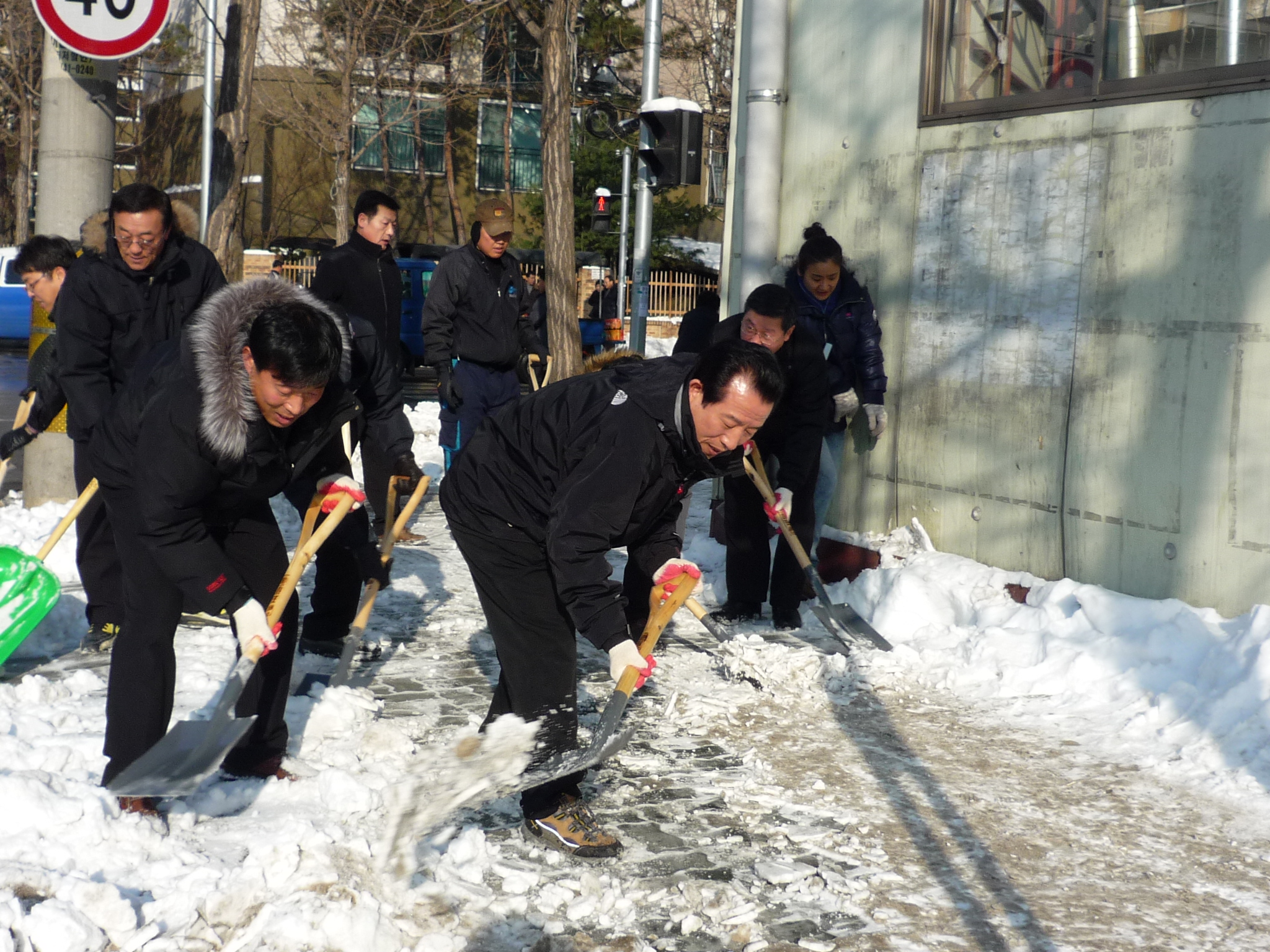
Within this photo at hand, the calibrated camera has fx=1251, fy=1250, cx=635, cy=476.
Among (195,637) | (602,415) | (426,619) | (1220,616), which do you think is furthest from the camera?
(426,619)

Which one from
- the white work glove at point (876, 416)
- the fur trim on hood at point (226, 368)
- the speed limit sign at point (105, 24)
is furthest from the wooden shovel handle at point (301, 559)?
the white work glove at point (876, 416)

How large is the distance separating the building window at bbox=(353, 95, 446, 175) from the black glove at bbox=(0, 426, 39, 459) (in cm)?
2493

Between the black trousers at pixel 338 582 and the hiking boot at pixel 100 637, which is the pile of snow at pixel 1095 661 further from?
the hiking boot at pixel 100 637

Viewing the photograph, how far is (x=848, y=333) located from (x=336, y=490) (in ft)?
10.5

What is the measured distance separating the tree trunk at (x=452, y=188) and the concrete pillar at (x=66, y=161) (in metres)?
23.6

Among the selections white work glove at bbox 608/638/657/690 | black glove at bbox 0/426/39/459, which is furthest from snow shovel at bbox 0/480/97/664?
white work glove at bbox 608/638/657/690

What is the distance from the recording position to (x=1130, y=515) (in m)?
5.61

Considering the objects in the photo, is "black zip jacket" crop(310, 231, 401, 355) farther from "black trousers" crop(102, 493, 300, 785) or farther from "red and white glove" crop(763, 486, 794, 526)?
"black trousers" crop(102, 493, 300, 785)

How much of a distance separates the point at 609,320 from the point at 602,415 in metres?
18.9

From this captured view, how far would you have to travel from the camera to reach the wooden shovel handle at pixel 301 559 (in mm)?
3693

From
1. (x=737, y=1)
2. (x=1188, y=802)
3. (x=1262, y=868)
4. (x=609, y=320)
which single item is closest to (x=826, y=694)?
(x=1188, y=802)

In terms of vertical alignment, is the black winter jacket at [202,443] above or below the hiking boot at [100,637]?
above

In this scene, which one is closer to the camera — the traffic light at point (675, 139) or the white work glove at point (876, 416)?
the white work glove at point (876, 416)

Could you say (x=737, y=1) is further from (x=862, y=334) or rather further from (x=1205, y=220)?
(x=1205, y=220)
